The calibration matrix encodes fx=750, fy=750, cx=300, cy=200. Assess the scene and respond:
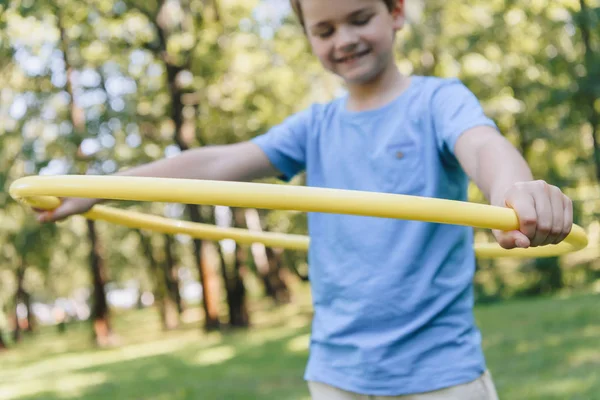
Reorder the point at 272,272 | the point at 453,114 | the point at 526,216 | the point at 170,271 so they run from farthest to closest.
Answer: the point at 272,272, the point at 170,271, the point at 453,114, the point at 526,216

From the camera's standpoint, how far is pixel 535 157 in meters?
20.5

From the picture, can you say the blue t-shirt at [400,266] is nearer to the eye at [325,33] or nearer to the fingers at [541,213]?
the eye at [325,33]

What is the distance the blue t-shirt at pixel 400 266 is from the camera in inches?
80.4

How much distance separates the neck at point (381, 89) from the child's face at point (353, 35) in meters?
0.03

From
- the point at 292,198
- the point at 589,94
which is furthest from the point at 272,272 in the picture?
the point at 292,198

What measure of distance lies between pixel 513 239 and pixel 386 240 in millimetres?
715

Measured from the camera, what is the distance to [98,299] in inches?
709

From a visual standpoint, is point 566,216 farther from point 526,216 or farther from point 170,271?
point 170,271

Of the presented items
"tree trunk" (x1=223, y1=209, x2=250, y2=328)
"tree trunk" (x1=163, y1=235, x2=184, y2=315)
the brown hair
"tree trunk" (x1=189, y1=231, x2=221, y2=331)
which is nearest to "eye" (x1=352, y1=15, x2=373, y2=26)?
the brown hair

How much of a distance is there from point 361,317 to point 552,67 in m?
8.28

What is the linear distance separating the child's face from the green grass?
12.0 ft

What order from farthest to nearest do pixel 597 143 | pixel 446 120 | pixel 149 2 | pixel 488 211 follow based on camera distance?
pixel 149 2 → pixel 597 143 → pixel 446 120 → pixel 488 211

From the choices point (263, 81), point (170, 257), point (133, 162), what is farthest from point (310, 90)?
point (170, 257)

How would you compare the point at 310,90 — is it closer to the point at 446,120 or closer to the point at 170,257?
the point at 170,257
